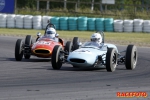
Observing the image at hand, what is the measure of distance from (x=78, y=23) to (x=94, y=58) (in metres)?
21.0

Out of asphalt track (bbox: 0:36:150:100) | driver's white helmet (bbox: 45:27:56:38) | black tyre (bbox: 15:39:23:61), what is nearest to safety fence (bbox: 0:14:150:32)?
driver's white helmet (bbox: 45:27:56:38)

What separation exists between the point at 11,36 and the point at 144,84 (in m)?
19.5

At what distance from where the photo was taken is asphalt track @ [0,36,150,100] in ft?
35.3

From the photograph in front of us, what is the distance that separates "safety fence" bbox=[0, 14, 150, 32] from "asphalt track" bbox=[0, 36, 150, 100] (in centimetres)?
1708

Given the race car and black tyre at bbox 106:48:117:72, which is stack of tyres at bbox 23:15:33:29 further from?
black tyre at bbox 106:48:117:72

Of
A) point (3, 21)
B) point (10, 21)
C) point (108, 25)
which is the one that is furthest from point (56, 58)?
point (3, 21)

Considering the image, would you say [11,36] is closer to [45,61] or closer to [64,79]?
[45,61]

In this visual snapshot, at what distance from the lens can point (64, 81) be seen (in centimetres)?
1305

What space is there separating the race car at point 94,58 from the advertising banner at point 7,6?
26298mm

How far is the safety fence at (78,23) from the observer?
35188mm

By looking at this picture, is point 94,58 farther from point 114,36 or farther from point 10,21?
point 10,21

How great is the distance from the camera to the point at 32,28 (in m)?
37.5

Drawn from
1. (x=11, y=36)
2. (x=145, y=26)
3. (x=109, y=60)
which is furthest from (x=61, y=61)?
(x=145, y=26)

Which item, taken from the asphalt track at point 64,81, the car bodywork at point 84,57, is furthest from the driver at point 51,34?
the car bodywork at point 84,57
